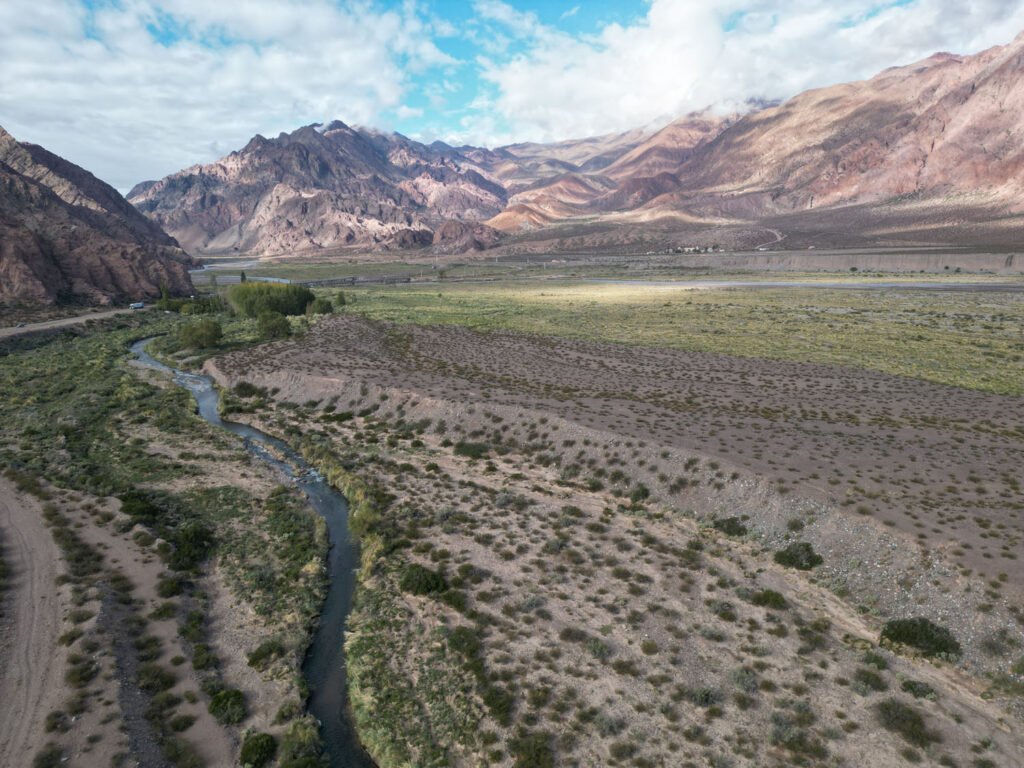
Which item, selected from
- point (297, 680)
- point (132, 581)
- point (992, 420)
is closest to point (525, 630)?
point (297, 680)

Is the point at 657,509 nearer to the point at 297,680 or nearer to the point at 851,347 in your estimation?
the point at 297,680

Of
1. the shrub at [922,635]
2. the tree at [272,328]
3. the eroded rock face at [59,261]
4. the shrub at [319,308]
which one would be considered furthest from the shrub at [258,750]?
the eroded rock face at [59,261]

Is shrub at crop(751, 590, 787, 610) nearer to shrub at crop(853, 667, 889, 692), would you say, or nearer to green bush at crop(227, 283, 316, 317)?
shrub at crop(853, 667, 889, 692)

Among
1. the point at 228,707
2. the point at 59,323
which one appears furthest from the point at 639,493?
the point at 59,323

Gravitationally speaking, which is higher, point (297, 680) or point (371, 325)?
point (371, 325)

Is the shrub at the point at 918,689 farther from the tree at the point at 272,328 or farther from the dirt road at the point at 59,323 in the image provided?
the dirt road at the point at 59,323

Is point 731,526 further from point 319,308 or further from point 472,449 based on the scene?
point 319,308

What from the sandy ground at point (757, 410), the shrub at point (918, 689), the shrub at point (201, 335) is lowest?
the shrub at point (918, 689)
